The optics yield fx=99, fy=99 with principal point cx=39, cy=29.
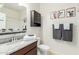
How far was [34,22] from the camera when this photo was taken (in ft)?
5.75

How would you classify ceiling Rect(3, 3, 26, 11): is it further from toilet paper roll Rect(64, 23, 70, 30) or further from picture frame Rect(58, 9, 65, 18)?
toilet paper roll Rect(64, 23, 70, 30)

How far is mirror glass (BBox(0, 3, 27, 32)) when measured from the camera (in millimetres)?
1539

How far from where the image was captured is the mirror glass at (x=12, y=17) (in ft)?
5.05

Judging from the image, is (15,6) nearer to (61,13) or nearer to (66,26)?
(61,13)

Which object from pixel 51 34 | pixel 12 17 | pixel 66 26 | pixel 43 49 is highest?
pixel 12 17

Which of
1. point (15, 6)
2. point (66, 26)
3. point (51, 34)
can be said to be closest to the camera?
point (15, 6)

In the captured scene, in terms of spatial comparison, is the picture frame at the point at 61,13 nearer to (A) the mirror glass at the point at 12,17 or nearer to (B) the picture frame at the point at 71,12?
(B) the picture frame at the point at 71,12

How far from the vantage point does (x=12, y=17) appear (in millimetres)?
1635

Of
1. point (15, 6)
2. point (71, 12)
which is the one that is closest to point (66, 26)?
point (71, 12)

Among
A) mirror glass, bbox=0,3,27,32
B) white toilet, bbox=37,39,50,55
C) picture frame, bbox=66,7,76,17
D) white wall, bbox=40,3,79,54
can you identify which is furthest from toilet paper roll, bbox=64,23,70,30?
mirror glass, bbox=0,3,27,32

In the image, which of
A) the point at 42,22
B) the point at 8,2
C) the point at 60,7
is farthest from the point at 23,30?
the point at 60,7

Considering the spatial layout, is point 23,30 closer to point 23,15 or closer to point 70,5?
point 23,15

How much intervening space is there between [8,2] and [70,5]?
99 centimetres

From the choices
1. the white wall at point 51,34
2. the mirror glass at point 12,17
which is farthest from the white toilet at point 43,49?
the mirror glass at point 12,17
